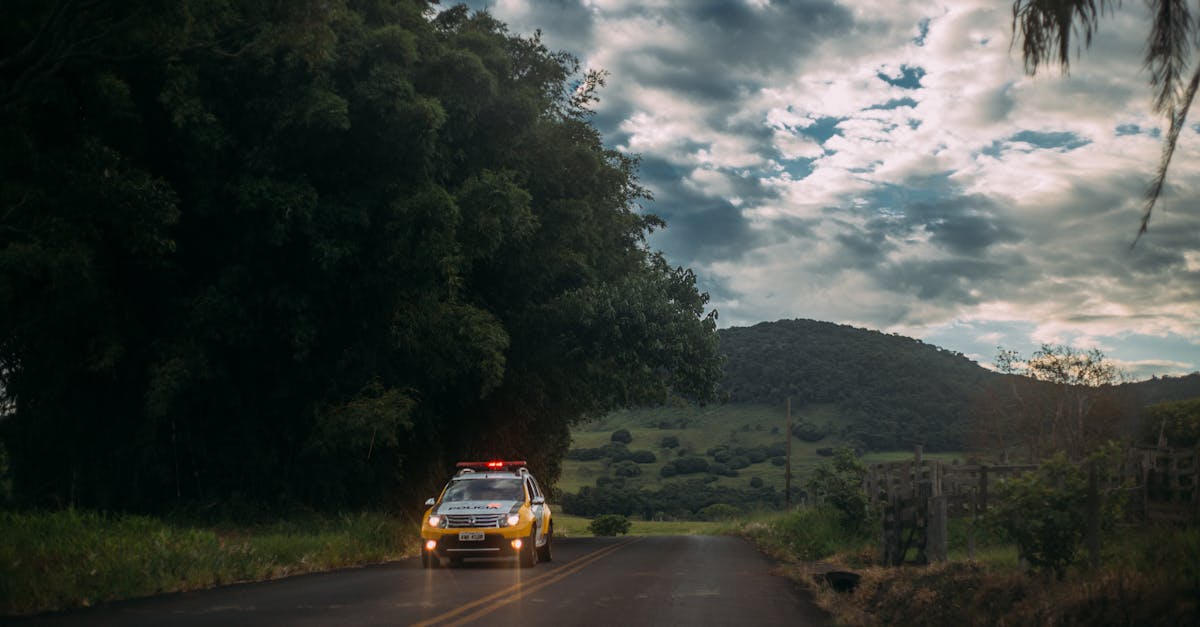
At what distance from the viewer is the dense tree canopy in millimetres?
19984

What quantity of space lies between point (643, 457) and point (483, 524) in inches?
4911

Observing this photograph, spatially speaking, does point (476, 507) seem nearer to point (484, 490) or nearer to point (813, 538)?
point (484, 490)

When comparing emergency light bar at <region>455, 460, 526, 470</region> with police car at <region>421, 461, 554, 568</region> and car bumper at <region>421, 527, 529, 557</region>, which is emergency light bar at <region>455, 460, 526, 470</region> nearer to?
police car at <region>421, 461, 554, 568</region>

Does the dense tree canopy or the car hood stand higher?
the dense tree canopy

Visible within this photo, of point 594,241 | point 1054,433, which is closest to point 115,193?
point 594,241

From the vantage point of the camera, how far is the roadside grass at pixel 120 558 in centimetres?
1225

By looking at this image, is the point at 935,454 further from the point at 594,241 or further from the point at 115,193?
the point at 115,193

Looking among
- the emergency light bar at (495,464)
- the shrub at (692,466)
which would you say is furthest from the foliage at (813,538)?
the shrub at (692,466)

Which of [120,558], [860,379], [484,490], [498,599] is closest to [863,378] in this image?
[860,379]

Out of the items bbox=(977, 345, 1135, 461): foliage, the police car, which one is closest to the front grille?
the police car

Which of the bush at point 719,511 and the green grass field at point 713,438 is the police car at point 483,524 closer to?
the bush at point 719,511

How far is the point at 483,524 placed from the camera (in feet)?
Answer: 63.5

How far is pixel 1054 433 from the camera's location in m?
63.2

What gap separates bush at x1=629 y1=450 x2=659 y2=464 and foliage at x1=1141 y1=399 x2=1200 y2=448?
4243 inches
